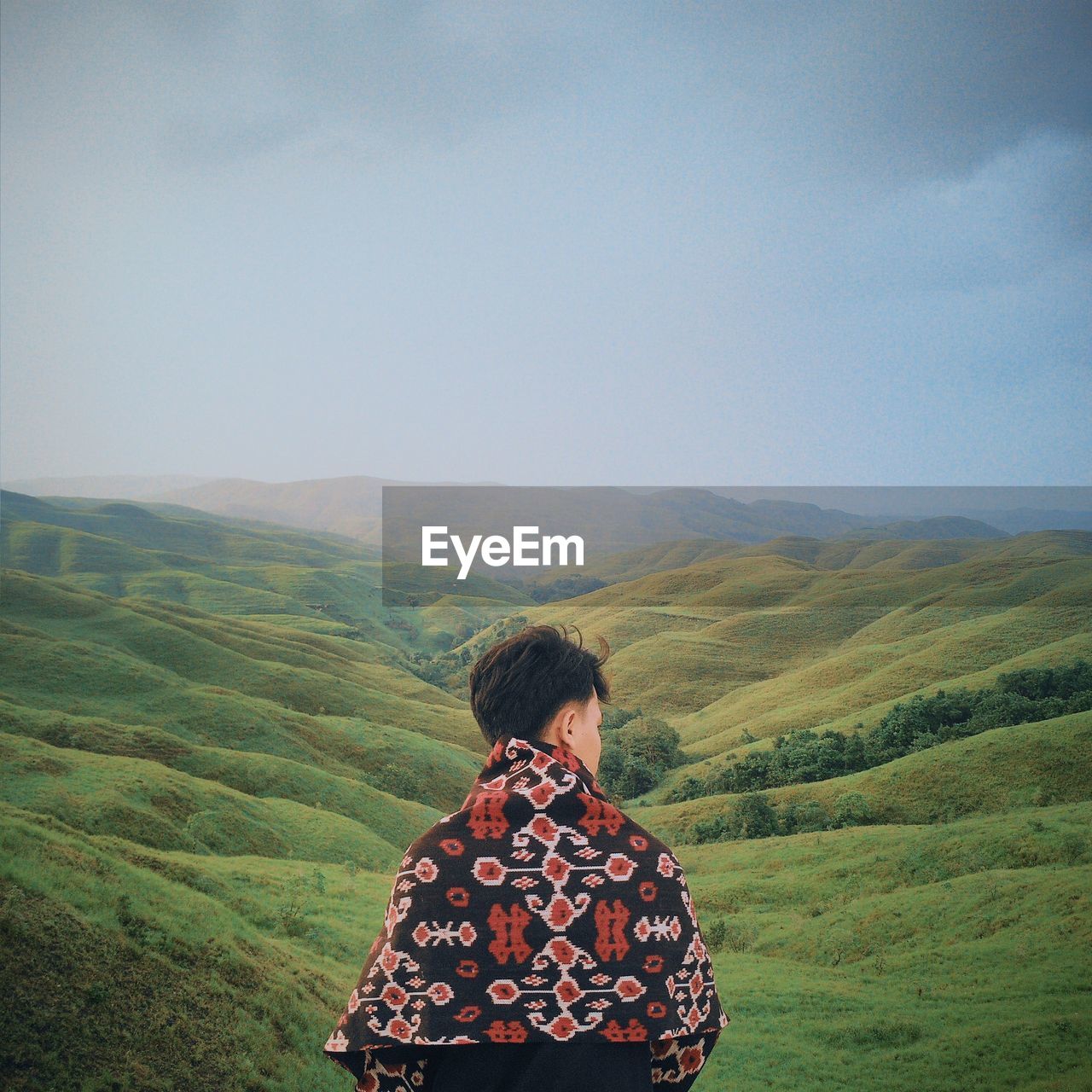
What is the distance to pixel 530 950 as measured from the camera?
3416 millimetres

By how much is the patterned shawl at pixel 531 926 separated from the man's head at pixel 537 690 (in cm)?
22

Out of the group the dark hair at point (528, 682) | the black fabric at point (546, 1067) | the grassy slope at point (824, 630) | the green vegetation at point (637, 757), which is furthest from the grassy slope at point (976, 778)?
the dark hair at point (528, 682)

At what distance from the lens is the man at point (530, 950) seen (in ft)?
11.0

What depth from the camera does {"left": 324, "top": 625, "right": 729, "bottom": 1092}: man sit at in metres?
3.35

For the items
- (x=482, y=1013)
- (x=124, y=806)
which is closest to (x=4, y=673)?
(x=124, y=806)

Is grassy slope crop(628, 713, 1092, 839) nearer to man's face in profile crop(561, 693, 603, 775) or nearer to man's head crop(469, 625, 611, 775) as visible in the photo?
man's face in profile crop(561, 693, 603, 775)

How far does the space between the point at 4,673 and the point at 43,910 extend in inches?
907

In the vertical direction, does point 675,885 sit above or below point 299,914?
above

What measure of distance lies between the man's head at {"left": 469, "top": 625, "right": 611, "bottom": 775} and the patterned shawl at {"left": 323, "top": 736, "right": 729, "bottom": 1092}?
8.8 inches

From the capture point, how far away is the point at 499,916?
11.2 ft

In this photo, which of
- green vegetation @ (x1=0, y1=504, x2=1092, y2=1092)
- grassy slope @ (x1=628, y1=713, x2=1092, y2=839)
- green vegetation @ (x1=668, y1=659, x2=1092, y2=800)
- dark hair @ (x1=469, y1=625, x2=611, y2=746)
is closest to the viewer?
dark hair @ (x1=469, y1=625, x2=611, y2=746)

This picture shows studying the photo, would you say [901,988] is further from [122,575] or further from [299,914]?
[122,575]

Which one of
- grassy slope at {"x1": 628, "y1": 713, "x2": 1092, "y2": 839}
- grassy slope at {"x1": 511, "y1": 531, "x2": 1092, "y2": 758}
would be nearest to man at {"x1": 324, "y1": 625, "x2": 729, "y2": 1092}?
grassy slope at {"x1": 628, "y1": 713, "x2": 1092, "y2": 839}

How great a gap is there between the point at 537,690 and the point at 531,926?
0.99m
